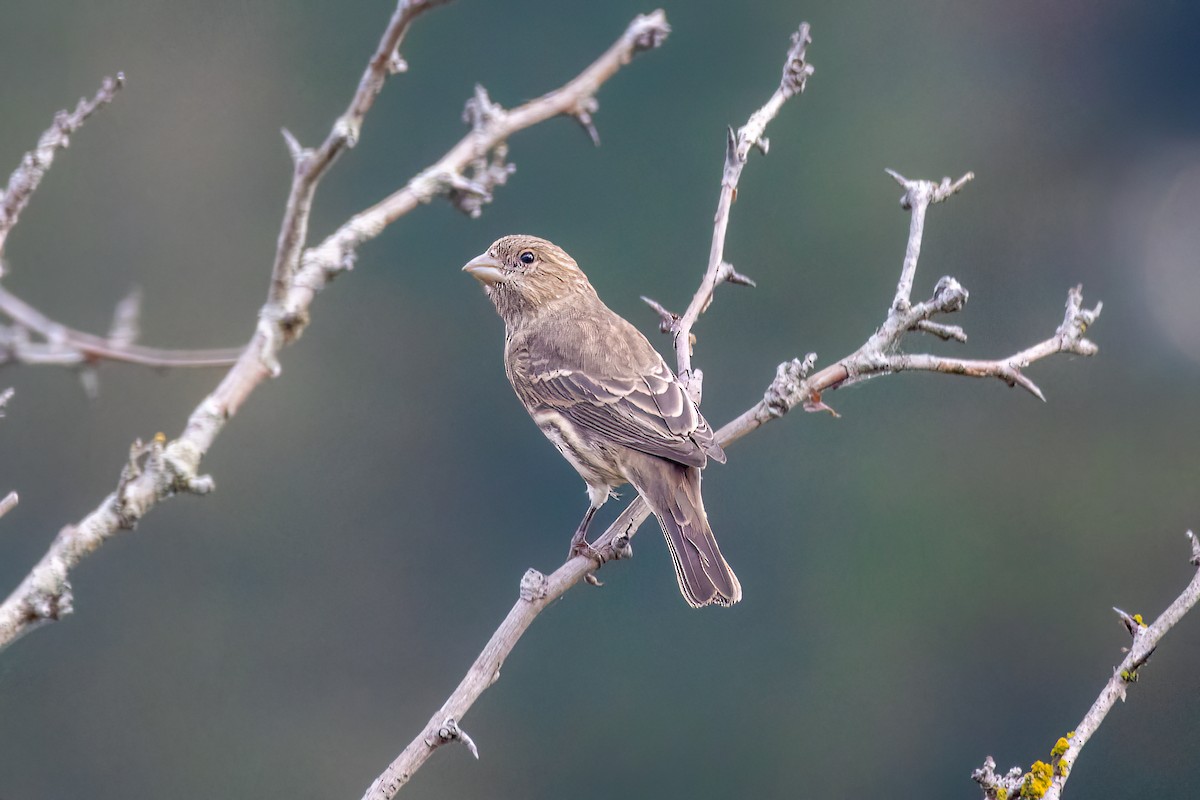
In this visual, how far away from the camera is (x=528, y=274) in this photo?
5289 millimetres

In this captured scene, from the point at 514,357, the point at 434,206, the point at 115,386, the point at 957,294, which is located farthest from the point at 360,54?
the point at 957,294

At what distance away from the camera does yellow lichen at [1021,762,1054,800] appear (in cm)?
262

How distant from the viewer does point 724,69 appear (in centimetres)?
1447

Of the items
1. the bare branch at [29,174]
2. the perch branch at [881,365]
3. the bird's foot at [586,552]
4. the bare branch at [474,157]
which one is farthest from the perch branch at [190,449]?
the bird's foot at [586,552]

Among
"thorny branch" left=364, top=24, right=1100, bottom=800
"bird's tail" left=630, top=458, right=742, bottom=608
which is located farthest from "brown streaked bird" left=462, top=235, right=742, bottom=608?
"thorny branch" left=364, top=24, right=1100, bottom=800

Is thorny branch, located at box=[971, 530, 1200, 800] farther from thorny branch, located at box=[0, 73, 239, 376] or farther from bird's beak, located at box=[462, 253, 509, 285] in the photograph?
bird's beak, located at box=[462, 253, 509, 285]

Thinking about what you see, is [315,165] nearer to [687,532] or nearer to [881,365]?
[881,365]

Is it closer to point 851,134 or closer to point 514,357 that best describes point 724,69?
point 851,134

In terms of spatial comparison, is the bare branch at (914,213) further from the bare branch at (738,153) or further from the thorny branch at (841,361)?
the bare branch at (738,153)

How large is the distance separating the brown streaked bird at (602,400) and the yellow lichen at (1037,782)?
1.55 m

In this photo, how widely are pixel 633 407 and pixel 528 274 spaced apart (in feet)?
3.05

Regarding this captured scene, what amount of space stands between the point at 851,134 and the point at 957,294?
11889 mm

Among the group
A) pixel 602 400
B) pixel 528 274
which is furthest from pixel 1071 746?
pixel 528 274

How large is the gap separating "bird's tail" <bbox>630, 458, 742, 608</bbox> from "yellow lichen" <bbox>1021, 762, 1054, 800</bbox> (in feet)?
5.21
